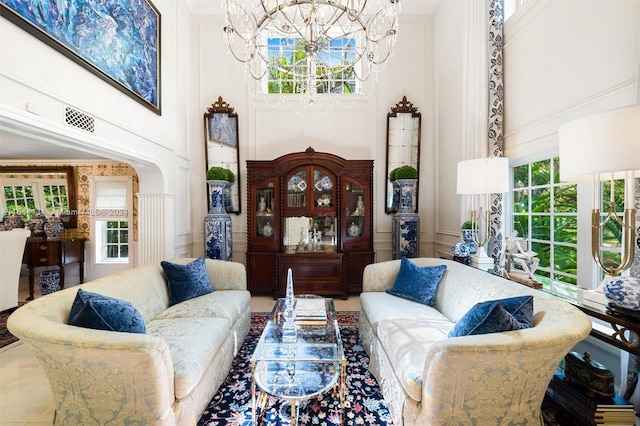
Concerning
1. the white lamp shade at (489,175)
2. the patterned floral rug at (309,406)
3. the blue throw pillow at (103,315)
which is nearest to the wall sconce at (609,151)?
the white lamp shade at (489,175)

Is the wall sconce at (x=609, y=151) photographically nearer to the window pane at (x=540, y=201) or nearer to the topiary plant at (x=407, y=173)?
the window pane at (x=540, y=201)

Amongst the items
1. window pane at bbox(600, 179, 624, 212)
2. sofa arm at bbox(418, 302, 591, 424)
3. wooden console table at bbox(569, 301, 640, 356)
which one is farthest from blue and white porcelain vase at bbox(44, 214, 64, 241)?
window pane at bbox(600, 179, 624, 212)

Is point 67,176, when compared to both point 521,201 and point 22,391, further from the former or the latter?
point 521,201

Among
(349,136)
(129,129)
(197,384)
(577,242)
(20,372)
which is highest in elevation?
(349,136)

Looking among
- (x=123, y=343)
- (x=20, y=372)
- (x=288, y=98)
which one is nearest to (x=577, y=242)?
(x=123, y=343)

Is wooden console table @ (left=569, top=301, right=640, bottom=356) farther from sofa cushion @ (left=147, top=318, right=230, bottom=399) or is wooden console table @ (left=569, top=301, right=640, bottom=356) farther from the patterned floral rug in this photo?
sofa cushion @ (left=147, top=318, right=230, bottom=399)

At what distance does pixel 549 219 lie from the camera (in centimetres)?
243

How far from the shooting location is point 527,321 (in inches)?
52.1

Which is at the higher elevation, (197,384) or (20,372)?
(197,384)

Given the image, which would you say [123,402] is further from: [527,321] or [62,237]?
[62,237]

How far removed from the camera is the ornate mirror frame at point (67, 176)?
4.34 meters

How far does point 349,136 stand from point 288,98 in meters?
1.08

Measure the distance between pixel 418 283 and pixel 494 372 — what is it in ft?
3.86

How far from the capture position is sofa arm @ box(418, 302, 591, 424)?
115cm
